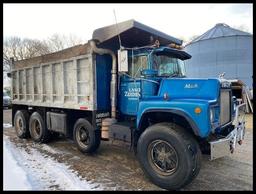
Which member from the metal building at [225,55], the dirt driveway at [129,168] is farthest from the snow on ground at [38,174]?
the metal building at [225,55]

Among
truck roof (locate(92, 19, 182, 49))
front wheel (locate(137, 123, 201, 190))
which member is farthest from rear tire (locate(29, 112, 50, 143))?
front wheel (locate(137, 123, 201, 190))

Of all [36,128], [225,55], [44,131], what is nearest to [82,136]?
[44,131]

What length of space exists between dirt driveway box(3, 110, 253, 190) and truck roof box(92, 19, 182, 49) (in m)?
2.80

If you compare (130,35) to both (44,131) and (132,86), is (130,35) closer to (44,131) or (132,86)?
(132,86)

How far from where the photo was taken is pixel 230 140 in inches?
186

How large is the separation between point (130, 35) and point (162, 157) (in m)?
2.99

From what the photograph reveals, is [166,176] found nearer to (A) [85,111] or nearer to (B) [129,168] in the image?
(B) [129,168]

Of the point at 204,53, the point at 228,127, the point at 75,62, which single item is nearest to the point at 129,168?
the point at 228,127

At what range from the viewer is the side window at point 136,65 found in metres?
5.88

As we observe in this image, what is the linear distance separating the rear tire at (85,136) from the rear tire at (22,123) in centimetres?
299

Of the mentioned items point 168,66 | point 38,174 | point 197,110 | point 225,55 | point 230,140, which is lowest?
point 38,174

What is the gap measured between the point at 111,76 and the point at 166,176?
2929mm

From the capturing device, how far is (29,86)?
29.9ft

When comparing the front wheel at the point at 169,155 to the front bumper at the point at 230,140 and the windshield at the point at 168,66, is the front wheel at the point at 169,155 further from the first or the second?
the windshield at the point at 168,66
